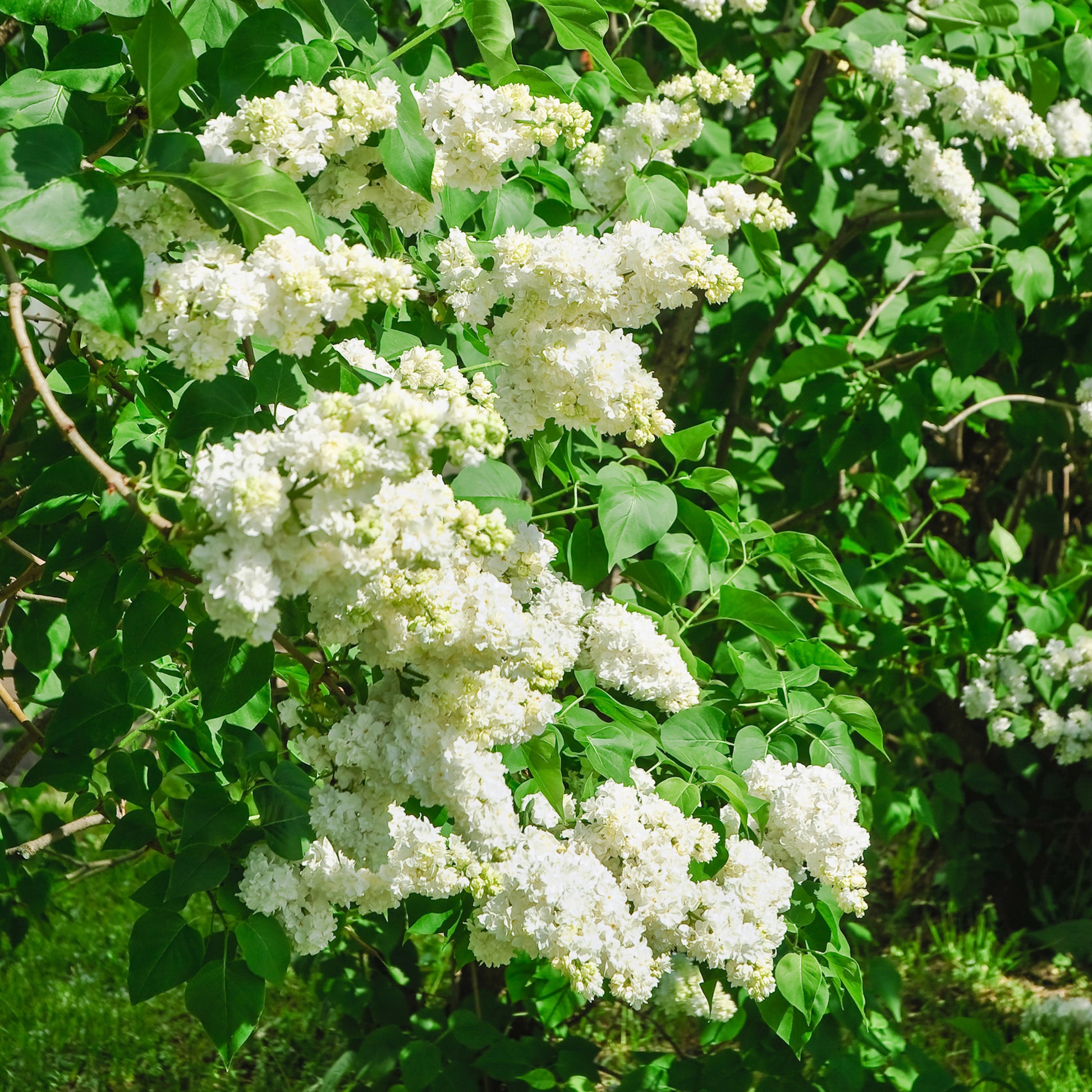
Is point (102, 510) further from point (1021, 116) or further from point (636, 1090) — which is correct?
point (1021, 116)

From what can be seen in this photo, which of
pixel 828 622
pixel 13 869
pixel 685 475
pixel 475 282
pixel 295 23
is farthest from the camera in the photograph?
pixel 828 622

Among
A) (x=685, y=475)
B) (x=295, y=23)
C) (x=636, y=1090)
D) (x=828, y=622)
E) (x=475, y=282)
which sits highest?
(x=295, y=23)

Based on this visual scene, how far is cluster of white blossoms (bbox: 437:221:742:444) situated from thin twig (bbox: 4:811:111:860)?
103 cm

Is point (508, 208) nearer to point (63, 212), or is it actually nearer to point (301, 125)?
point (301, 125)

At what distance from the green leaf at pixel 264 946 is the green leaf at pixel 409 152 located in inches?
34.6

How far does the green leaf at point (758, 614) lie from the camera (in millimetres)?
1704

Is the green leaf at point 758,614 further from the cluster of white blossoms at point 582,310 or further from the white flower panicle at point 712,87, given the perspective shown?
the white flower panicle at point 712,87

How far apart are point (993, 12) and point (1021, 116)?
0.76ft

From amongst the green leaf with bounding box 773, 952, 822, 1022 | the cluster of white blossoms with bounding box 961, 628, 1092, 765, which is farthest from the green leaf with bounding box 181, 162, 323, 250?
the cluster of white blossoms with bounding box 961, 628, 1092, 765

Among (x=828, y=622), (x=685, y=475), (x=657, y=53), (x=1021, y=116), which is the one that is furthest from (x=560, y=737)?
(x=657, y=53)

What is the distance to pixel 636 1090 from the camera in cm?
217

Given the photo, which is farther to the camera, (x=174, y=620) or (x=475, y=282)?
(x=475, y=282)

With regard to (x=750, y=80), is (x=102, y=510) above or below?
below

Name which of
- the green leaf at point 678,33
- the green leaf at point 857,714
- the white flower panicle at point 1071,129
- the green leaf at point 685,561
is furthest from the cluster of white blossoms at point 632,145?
the white flower panicle at point 1071,129
